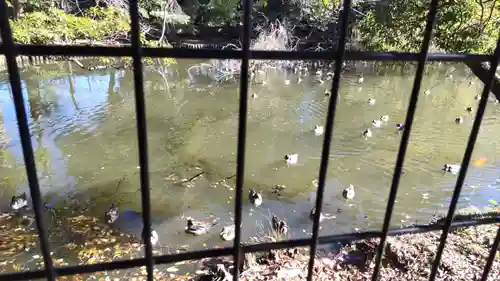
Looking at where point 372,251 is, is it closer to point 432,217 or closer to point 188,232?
point 432,217

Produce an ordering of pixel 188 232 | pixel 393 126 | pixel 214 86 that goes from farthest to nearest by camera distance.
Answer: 1. pixel 214 86
2. pixel 393 126
3. pixel 188 232

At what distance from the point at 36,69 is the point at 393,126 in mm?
12565

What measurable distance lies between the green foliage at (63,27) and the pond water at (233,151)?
2.12 meters

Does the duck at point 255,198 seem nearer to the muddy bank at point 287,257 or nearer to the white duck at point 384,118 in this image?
the muddy bank at point 287,257

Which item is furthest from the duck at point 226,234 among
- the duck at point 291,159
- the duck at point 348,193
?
the duck at point 291,159

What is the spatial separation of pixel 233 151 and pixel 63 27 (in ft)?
13.6

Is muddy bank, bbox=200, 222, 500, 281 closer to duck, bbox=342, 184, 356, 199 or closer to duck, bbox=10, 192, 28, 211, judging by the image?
duck, bbox=342, 184, 356, 199

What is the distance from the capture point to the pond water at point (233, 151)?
19.5 feet

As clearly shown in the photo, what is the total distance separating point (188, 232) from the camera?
17.2 feet

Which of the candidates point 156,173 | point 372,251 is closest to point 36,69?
point 156,173

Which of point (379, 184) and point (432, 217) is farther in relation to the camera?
point (379, 184)

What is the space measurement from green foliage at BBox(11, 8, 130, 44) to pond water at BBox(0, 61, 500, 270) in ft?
6.94

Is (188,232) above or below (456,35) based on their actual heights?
below

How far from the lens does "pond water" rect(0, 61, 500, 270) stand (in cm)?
593
